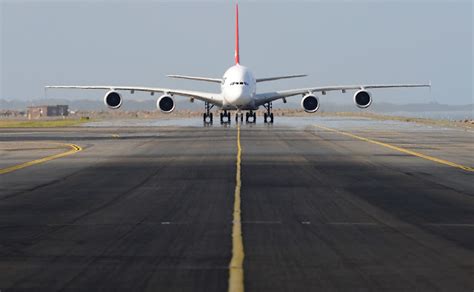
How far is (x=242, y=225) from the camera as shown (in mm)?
14414

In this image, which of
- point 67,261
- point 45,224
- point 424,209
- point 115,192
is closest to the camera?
point 67,261

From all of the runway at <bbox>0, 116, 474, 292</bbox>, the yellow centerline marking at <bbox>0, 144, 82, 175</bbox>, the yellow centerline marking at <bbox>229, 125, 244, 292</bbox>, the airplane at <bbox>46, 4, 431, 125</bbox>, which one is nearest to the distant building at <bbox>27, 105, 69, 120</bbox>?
Result: the airplane at <bbox>46, 4, 431, 125</bbox>

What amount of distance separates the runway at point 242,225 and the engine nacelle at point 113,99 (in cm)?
4036

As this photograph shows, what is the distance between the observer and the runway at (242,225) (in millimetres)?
9914

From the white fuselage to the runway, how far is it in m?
37.0

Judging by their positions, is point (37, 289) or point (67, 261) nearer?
point (37, 289)

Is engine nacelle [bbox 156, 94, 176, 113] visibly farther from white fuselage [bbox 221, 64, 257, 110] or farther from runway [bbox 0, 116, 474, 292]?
runway [bbox 0, 116, 474, 292]

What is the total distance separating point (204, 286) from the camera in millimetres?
9352

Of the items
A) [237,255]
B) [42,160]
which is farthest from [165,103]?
[237,255]

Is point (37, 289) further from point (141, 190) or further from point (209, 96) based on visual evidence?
point (209, 96)

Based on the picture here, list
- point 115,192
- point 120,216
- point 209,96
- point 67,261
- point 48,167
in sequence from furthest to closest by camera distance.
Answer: point 209,96 → point 48,167 → point 115,192 → point 120,216 → point 67,261

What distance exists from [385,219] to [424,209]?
1.86 meters

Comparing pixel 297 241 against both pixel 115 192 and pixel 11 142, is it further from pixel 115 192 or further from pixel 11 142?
pixel 11 142

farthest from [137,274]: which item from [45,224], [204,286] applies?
[45,224]
